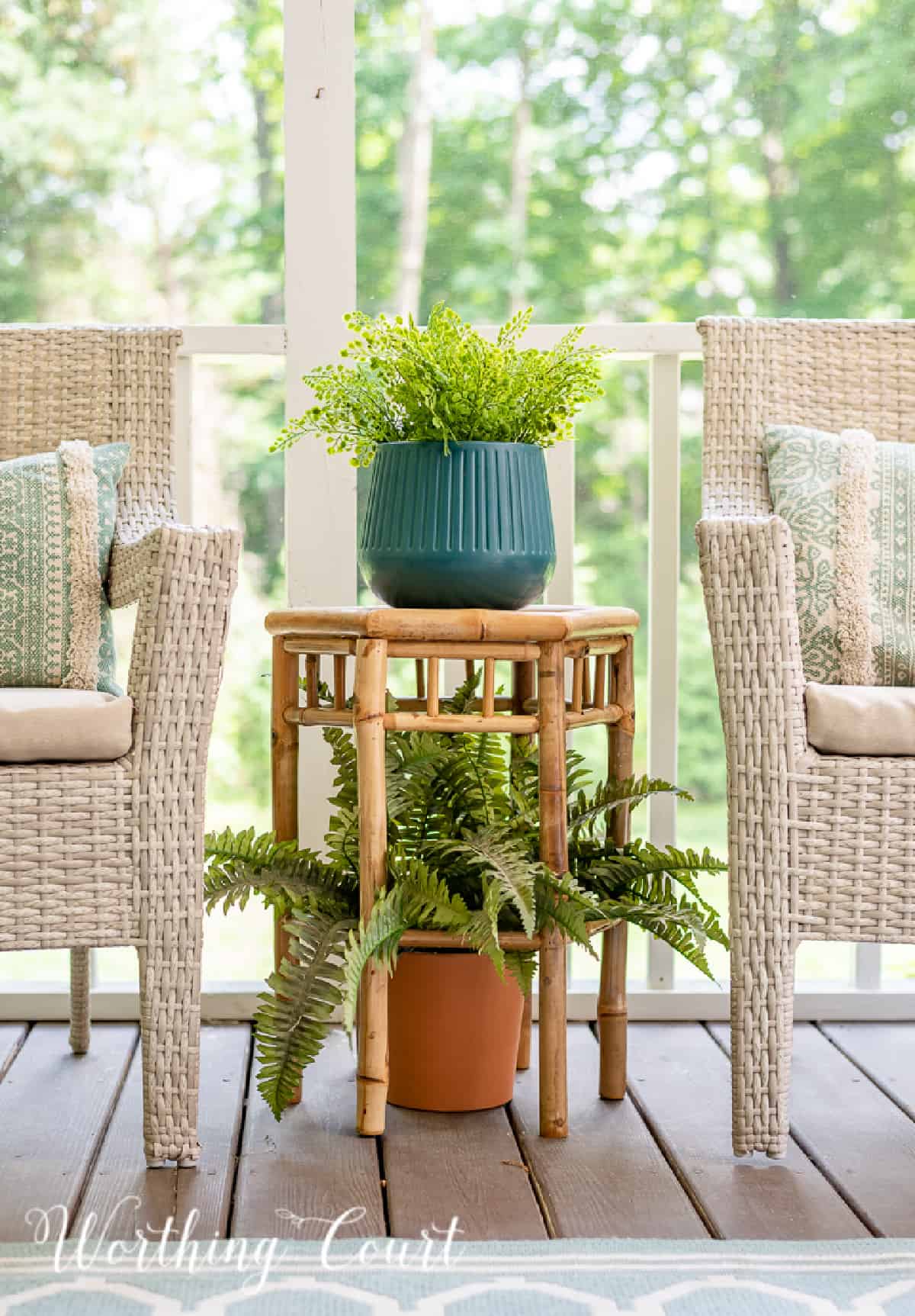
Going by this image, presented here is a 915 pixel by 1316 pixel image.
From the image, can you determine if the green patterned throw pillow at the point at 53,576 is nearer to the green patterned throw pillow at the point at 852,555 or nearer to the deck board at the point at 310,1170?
the deck board at the point at 310,1170

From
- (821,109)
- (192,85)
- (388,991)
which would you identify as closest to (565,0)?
(821,109)

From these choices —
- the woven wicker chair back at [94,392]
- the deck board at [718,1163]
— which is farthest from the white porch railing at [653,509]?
the deck board at [718,1163]

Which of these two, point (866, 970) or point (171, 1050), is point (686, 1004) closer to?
point (866, 970)

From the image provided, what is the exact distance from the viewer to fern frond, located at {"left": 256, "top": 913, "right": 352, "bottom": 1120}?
1.55 meters

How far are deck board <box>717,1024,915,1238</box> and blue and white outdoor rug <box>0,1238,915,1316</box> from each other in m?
0.12

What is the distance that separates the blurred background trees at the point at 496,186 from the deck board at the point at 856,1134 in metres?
4.99

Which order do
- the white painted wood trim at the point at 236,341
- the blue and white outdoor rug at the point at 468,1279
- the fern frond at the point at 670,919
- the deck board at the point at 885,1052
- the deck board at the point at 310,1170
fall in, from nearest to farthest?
1. the blue and white outdoor rug at the point at 468,1279
2. the deck board at the point at 310,1170
3. the fern frond at the point at 670,919
4. the deck board at the point at 885,1052
5. the white painted wood trim at the point at 236,341

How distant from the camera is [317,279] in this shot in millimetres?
2107

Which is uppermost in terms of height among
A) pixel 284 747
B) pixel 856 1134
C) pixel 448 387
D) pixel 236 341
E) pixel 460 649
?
pixel 236 341

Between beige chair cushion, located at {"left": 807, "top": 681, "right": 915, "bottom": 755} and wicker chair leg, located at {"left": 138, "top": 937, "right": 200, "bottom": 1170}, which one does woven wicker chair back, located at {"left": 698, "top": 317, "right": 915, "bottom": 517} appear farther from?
wicker chair leg, located at {"left": 138, "top": 937, "right": 200, "bottom": 1170}

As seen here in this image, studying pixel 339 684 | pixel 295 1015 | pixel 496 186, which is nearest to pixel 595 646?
pixel 339 684

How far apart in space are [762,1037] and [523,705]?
1.80 feet

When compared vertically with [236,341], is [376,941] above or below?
below

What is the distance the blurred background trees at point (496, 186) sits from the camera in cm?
690
